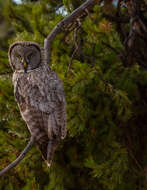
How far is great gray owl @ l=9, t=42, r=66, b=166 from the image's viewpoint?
1.27 meters

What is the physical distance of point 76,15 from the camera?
137 cm

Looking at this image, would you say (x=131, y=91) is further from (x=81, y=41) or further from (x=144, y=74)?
(x=81, y=41)

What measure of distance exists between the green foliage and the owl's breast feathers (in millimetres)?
309

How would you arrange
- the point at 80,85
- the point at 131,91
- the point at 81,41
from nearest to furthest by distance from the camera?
1. the point at 80,85
2. the point at 81,41
3. the point at 131,91

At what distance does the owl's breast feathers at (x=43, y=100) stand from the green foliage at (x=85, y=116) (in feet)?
1.01

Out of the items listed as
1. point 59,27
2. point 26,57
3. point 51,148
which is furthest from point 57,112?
point 59,27

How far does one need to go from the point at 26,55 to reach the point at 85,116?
0.65m

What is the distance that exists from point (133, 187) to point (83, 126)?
760 mm

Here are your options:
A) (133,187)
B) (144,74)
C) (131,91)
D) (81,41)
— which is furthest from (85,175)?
(81,41)

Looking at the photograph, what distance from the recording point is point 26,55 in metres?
1.32

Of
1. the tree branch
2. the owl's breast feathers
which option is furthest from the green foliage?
the owl's breast feathers

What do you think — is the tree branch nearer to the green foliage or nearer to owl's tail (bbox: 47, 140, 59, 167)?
the green foliage

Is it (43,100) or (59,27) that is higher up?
(59,27)

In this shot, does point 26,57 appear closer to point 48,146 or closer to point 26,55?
point 26,55
